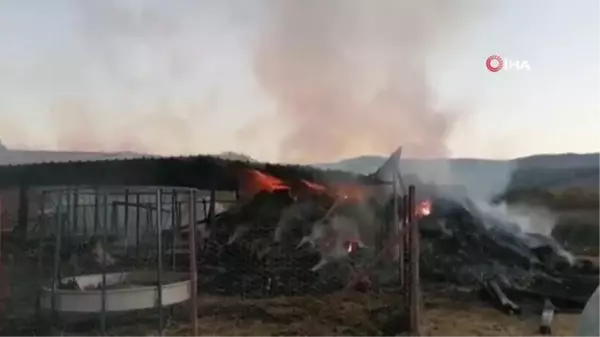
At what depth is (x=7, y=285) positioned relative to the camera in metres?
1.73

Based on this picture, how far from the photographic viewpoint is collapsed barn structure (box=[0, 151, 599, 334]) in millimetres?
1763

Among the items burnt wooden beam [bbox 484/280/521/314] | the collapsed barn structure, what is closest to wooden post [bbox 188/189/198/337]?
the collapsed barn structure

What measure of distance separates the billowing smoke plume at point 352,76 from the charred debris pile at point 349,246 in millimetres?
113

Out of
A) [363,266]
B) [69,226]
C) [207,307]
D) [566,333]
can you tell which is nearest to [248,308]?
[207,307]

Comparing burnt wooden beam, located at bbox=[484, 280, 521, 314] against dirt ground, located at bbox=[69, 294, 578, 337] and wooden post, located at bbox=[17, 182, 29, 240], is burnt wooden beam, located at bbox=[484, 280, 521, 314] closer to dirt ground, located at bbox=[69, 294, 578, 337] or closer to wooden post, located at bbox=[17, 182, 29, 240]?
dirt ground, located at bbox=[69, 294, 578, 337]

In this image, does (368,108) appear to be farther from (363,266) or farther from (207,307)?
(207,307)

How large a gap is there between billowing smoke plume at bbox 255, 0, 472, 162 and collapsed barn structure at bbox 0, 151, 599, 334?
7 centimetres

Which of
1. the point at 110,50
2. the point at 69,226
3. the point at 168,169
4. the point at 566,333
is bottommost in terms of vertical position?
the point at 566,333

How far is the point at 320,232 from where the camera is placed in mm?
1777

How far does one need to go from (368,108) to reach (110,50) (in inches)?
23.5

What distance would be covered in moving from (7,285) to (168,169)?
426 millimetres

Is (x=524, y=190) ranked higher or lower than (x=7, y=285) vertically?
higher

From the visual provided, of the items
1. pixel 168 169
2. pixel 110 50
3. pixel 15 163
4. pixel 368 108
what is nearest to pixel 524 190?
pixel 368 108

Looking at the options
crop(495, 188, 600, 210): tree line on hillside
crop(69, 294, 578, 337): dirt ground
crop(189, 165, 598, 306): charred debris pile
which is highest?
crop(495, 188, 600, 210): tree line on hillside
